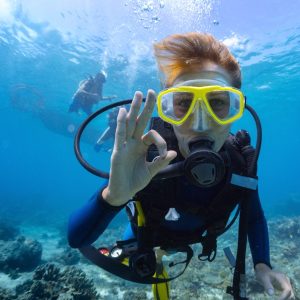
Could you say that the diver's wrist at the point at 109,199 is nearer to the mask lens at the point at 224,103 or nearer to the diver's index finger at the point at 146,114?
the diver's index finger at the point at 146,114

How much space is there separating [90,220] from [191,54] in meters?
2.08

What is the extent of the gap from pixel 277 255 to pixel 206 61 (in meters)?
11.2

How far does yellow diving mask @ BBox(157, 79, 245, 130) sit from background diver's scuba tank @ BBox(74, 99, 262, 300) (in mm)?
328

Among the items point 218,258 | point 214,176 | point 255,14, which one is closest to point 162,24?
point 255,14

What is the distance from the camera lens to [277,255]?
1153 cm

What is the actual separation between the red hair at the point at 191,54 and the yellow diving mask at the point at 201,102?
29 centimetres

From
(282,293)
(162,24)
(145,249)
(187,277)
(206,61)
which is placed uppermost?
(162,24)

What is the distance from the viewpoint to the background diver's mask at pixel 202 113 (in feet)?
8.04

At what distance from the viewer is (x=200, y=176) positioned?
2477 millimetres

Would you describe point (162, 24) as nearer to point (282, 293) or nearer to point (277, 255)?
point (277, 255)

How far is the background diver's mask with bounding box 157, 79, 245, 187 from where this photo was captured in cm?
245

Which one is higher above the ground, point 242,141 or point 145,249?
point 242,141

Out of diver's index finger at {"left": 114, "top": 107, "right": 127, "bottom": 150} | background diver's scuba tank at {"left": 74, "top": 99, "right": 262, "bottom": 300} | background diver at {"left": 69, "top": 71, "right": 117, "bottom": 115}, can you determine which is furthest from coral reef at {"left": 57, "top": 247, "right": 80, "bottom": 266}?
diver's index finger at {"left": 114, "top": 107, "right": 127, "bottom": 150}

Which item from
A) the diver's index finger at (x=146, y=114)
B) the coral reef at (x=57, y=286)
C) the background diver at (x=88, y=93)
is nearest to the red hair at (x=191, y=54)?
the diver's index finger at (x=146, y=114)
